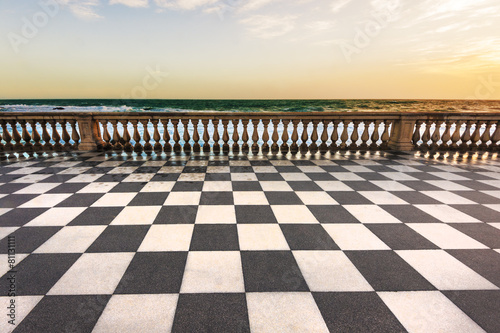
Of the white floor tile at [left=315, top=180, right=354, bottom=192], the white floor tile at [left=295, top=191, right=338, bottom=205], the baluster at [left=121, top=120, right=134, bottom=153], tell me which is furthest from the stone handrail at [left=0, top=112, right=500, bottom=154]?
the white floor tile at [left=295, top=191, right=338, bottom=205]

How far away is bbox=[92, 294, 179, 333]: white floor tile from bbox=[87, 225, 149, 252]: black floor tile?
55cm

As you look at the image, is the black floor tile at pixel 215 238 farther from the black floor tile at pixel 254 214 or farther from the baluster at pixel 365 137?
the baluster at pixel 365 137

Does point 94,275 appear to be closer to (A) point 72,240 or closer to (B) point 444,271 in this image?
(A) point 72,240

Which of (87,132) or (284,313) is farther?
(87,132)

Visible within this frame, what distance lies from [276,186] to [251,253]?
60.7 inches

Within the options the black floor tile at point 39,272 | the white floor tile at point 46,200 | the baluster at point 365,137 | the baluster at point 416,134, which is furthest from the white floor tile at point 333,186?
the baluster at point 416,134

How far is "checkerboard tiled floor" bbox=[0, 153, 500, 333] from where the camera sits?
1.33 m

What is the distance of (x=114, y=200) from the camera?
2820 mm

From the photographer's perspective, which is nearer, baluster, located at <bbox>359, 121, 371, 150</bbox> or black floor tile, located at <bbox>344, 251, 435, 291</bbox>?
black floor tile, located at <bbox>344, 251, 435, 291</bbox>

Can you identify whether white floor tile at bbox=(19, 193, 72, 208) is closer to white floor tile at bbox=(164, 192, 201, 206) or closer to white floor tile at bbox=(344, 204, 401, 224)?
white floor tile at bbox=(164, 192, 201, 206)

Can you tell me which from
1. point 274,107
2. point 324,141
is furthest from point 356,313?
point 274,107

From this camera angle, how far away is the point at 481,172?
4031 millimetres

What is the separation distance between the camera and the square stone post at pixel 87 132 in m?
5.34

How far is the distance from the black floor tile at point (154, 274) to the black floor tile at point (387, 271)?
1260 mm
